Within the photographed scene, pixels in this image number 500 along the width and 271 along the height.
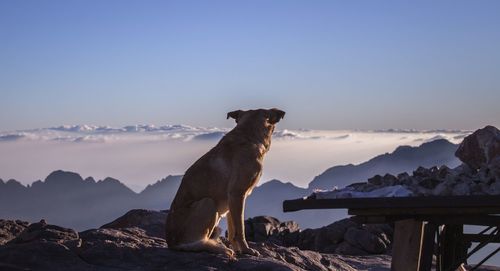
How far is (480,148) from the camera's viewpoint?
98.0 ft

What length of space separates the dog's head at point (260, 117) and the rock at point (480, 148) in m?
16.9

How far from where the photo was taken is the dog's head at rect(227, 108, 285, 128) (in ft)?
43.3

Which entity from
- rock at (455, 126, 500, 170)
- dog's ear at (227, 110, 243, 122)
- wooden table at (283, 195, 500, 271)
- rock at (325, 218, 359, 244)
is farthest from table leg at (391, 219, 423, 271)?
rock at (325, 218, 359, 244)

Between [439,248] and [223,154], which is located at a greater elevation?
[223,154]

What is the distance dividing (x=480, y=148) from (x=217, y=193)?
62.2 ft

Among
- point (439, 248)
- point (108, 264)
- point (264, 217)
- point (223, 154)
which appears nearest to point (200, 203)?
point (223, 154)

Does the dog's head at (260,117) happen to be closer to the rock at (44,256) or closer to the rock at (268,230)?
the rock at (44,256)

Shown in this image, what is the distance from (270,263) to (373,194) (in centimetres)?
188

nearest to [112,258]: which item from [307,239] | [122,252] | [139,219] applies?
[122,252]

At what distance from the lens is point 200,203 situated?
12859mm

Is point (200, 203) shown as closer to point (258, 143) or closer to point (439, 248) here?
point (258, 143)

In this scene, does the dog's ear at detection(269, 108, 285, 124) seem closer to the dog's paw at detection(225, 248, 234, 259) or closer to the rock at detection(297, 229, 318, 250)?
the dog's paw at detection(225, 248, 234, 259)

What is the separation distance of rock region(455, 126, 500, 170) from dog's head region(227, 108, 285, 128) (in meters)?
16.9

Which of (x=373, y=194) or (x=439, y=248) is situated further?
(x=439, y=248)
